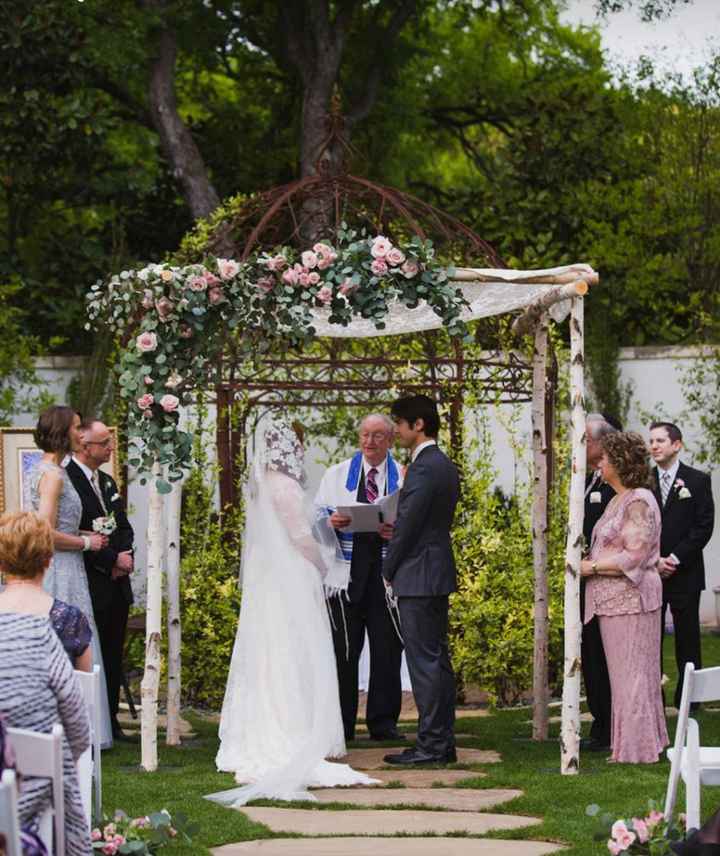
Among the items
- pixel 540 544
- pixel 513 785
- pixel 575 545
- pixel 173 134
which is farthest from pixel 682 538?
pixel 173 134

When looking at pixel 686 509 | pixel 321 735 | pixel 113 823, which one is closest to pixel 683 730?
pixel 113 823

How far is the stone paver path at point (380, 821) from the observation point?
6.21 metres

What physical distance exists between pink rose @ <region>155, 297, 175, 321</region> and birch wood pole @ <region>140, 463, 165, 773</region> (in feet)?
2.71

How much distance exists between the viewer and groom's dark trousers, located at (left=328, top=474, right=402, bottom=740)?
8.82 meters

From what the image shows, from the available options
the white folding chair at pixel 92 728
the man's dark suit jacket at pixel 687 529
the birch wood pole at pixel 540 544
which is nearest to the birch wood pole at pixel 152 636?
the white folding chair at pixel 92 728

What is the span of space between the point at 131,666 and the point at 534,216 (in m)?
8.57

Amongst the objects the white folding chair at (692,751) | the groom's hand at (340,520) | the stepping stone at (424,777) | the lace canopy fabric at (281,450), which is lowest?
the stepping stone at (424,777)

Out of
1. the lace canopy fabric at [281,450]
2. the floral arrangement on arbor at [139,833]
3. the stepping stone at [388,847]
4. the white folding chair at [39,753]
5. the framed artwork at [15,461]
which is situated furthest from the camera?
the framed artwork at [15,461]

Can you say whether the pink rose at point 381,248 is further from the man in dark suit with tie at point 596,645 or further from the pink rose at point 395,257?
the man in dark suit with tie at point 596,645

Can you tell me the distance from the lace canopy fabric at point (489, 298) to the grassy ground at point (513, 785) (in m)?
2.34

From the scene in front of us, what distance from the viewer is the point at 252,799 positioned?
688 centimetres

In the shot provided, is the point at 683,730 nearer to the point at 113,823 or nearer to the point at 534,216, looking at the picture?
the point at 113,823

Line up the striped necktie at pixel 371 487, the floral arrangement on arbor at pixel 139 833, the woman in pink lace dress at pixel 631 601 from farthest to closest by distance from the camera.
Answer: the striped necktie at pixel 371 487 < the woman in pink lace dress at pixel 631 601 < the floral arrangement on arbor at pixel 139 833

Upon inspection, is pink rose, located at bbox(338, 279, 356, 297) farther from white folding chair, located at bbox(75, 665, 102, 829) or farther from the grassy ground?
white folding chair, located at bbox(75, 665, 102, 829)
